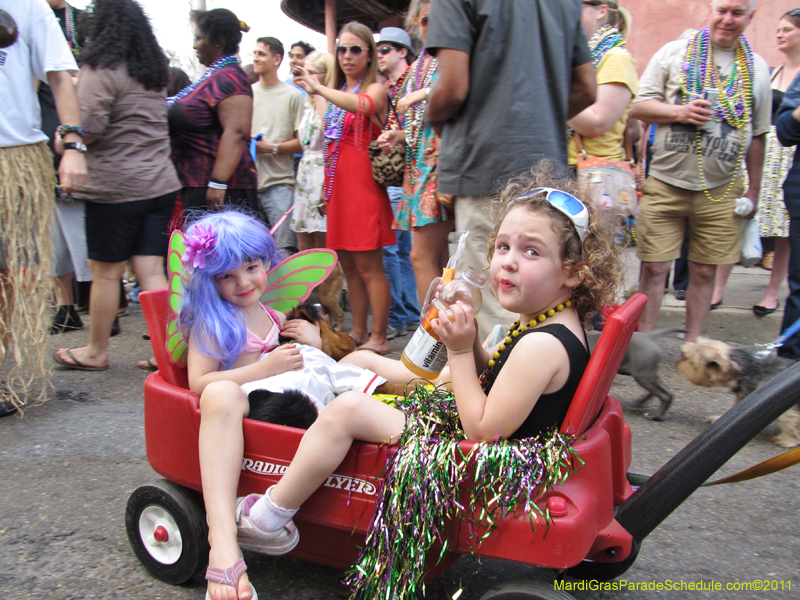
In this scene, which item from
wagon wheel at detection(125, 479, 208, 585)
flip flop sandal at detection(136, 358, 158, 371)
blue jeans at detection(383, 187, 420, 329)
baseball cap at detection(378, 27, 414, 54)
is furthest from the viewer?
blue jeans at detection(383, 187, 420, 329)

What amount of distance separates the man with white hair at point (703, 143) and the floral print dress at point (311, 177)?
183cm

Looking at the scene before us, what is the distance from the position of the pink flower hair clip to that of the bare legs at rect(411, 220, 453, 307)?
1.43 m

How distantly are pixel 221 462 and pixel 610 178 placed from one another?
7.19 feet

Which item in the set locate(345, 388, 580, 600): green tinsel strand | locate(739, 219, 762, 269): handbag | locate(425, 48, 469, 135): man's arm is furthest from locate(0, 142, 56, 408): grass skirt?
locate(739, 219, 762, 269): handbag

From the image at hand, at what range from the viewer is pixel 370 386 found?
6.84 ft

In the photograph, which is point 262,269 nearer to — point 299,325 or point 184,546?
point 299,325

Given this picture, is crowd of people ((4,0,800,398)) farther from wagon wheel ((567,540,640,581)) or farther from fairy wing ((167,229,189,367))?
wagon wheel ((567,540,640,581))

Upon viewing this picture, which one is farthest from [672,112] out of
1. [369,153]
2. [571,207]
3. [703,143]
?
[571,207]

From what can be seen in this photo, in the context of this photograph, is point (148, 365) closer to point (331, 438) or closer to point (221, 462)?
point (221, 462)

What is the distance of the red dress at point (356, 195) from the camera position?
3635mm

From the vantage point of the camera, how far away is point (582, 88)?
2.68 m

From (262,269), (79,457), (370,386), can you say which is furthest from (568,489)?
(79,457)

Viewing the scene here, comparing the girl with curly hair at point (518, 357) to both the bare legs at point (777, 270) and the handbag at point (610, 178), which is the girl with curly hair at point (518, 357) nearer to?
the handbag at point (610, 178)

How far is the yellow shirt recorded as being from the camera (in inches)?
120
